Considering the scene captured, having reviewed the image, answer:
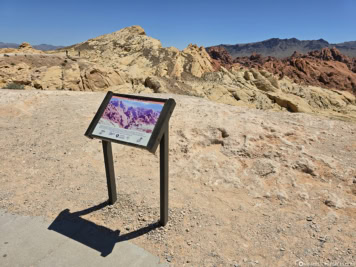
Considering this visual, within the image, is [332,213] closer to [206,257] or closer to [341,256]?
[341,256]

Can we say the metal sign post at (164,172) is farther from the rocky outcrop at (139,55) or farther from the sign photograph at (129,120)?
the rocky outcrop at (139,55)

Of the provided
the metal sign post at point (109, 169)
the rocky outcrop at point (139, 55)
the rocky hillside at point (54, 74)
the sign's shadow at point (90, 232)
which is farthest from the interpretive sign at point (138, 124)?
the rocky outcrop at point (139, 55)

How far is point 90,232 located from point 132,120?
1.97m

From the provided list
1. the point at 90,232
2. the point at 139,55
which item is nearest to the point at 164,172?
the point at 90,232

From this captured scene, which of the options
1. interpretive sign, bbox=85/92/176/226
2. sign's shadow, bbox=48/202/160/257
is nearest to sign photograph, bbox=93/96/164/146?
interpretive sign, bbox=85/92/176/226

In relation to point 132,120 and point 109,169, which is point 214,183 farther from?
point 132,120

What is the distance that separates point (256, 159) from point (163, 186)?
10.3ft

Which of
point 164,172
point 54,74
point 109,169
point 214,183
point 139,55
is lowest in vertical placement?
point 214,183

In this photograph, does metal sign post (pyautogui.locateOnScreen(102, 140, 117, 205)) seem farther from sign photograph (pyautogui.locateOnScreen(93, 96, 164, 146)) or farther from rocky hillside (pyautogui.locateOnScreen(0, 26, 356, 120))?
rocky hillside (pyautogui.locateOnScreen(0, 26, 356, 120))

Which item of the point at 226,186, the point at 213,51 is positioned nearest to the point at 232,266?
the point at 226,186

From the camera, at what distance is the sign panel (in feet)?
11.7

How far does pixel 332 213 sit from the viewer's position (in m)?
4.51

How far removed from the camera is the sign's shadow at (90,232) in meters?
3.79

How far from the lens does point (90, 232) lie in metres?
4.04
